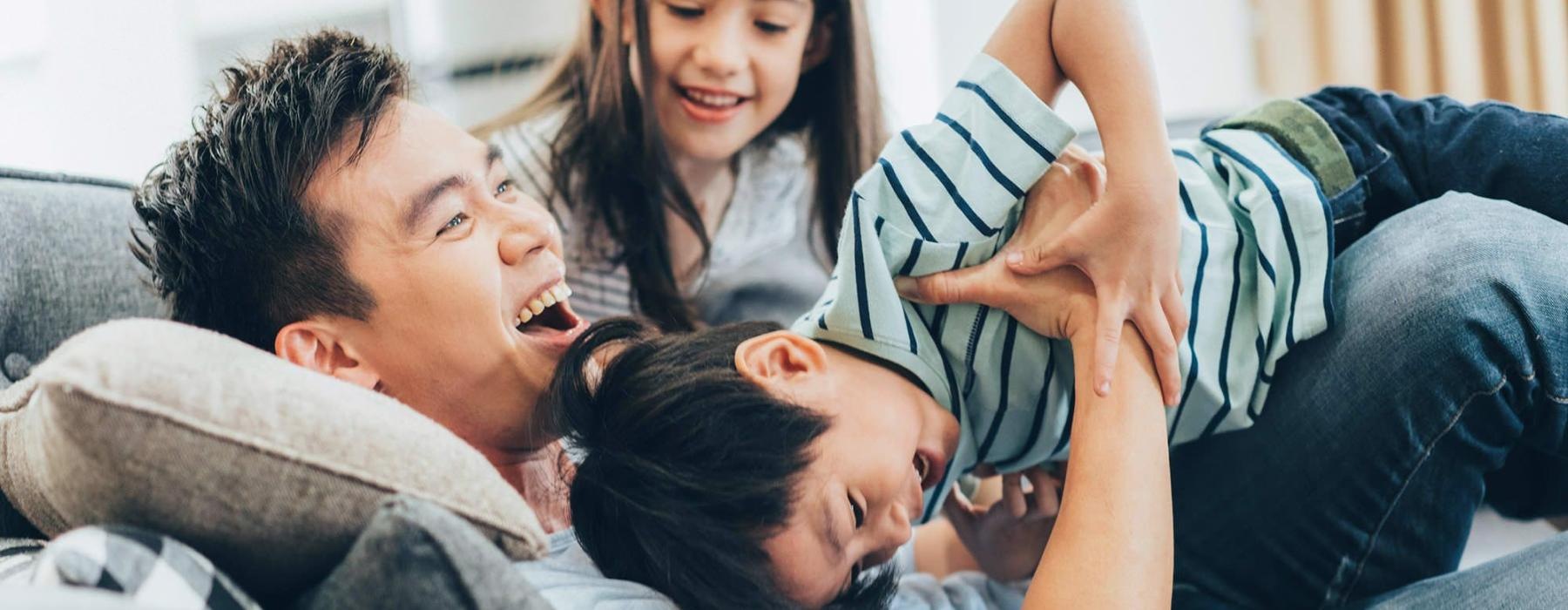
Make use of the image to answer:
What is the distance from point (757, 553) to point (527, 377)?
290mm

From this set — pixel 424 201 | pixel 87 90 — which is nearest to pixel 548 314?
pixel 424 201

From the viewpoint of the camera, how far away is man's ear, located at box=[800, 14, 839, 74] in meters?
1.57

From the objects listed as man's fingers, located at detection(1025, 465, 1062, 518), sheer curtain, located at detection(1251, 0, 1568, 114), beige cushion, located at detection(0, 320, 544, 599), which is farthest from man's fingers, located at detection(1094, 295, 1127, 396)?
sheer curtain, located at detection(1251, 0, 1568, 114)

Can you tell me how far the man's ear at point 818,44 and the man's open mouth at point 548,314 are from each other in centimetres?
55

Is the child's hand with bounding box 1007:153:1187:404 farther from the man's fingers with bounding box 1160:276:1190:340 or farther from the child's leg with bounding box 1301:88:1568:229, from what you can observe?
the child's leg with bounding box 1301:88:1568:229

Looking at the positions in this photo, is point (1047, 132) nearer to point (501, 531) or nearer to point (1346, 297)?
point (1346, 297)

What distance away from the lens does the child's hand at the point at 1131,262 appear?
941 mm

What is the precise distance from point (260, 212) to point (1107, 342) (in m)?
0.69

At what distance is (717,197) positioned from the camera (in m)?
1.69

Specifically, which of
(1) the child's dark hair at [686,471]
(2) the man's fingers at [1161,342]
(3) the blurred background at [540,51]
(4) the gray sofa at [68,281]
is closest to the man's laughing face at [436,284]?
(1) the child's dark hair at [686,471]

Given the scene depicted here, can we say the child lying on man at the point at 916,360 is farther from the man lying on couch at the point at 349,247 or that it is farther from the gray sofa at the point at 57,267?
the gray sofa at the point at 57,267

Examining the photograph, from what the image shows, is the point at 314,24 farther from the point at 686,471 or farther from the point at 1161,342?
the point at 1161,342

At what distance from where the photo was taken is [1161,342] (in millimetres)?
952

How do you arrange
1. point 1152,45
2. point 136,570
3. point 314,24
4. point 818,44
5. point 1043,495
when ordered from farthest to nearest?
point 1152,45 → point 314,24 → point 818,44 → point 1043,495 → point 136,570
